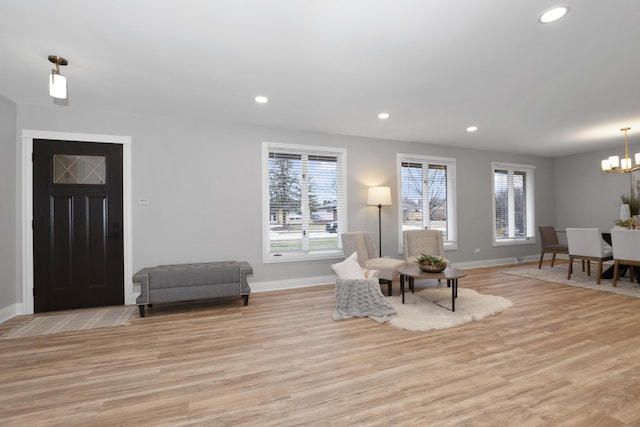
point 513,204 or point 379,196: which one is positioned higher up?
point 379,196

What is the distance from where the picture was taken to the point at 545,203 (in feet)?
25.0

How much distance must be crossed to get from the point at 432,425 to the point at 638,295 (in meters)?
4.48

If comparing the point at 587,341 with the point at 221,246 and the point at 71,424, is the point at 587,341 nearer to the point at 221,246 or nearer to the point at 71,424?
the point at 71,424

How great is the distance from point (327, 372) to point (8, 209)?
417cm

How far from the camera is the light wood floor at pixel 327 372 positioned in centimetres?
180

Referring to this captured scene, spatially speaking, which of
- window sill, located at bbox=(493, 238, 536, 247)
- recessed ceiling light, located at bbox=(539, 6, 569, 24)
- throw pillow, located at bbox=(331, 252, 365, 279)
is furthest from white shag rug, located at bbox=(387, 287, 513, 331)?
window sill, located at bbox=(493, 238, 536, 247)

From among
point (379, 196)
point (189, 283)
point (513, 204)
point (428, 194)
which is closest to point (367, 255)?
point (379, 196)

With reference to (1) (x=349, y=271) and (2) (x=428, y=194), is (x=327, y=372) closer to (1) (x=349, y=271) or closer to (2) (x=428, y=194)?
(1) (x=349, y=271)

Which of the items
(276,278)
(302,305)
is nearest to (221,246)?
(276,278)

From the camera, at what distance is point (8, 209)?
→ 3.62 m

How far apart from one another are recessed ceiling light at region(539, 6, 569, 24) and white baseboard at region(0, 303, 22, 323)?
6008mm

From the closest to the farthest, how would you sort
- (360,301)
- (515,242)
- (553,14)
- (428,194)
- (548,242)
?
1. (553,14)
2. (360,301)
3. (428,194)
4. (548,242)
5. (515,242)

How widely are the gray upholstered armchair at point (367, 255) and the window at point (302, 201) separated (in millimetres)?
533

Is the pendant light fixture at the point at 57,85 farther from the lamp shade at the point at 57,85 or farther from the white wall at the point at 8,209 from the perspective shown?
the white wall at the point at 8,209
